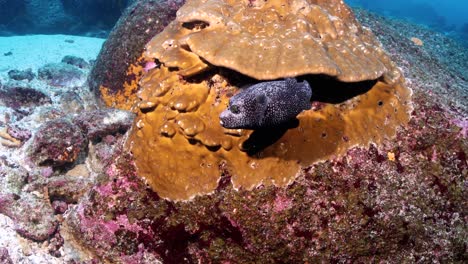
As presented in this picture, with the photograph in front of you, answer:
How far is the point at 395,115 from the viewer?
2.88 meters

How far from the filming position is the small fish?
1.93 metres

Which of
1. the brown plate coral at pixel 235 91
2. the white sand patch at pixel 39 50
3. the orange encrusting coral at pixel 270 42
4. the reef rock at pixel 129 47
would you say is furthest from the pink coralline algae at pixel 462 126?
the white sand patch at pixel 39 50

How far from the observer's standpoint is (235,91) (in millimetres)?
2725

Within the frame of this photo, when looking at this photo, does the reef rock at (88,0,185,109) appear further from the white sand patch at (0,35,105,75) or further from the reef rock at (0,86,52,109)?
the white sand patch at (0,35,105,75)

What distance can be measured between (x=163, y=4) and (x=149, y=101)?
11.9 ft

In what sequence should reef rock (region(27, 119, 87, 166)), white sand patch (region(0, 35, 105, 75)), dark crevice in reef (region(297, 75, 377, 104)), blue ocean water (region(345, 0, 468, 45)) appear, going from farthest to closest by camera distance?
blue ocean water (region(345, 0, 468, 45)) < white sand patch (region(0, 35, 105, 75)) < reef rock (region(27, 119, 87, 166)) < dark crevice in reef (region(297, 75, 377, 104))

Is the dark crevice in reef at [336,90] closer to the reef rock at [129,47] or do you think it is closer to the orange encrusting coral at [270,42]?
the orange encrusting coral at [270,42]

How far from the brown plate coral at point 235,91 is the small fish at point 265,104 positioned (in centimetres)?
41

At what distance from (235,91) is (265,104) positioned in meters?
0.80

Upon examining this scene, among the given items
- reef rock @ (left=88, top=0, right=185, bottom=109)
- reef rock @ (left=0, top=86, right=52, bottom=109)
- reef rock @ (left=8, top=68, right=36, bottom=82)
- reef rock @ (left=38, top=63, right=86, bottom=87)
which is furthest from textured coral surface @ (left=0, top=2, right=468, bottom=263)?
reef rock @ (left=8, top=68, right=36, bottom=82)

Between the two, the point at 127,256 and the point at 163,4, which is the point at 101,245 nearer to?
the point at 127,256

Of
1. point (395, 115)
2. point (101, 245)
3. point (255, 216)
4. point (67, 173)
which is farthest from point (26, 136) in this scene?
point (395, 115)

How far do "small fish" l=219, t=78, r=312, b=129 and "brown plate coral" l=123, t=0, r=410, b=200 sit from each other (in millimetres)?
409

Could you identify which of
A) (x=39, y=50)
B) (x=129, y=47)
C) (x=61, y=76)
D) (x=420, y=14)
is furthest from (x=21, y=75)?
(x=420, y=14)
